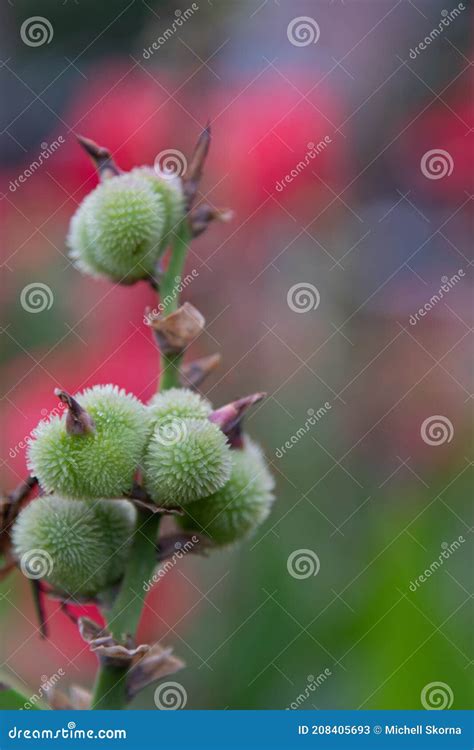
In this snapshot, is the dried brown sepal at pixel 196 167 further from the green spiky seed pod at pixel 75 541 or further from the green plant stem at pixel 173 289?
the green spiky seed pod at pixel 75 541

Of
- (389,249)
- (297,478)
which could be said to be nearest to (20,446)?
(297,478)

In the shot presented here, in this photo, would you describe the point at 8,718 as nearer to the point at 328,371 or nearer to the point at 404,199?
the point at 328,371

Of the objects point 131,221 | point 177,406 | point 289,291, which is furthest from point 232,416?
point 289,291

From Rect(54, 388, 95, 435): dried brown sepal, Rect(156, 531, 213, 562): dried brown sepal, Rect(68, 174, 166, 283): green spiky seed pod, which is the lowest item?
Rect(156, 531, 213, 562): dried brown sepal

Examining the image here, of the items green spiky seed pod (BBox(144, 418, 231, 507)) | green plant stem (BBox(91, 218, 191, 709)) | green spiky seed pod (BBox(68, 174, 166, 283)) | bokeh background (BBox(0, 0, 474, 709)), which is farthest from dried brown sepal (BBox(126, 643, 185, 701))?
bokeh background (BBox(0, 0, 474, 709))

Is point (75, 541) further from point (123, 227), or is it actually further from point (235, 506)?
point (123, 227)

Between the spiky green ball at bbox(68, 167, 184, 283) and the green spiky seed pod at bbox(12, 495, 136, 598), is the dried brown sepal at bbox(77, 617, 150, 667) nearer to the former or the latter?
the green spiky seed pod at bbox(12, 495, 136, 598)

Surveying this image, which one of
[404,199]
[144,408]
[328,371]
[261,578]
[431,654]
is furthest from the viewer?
[404,199]
